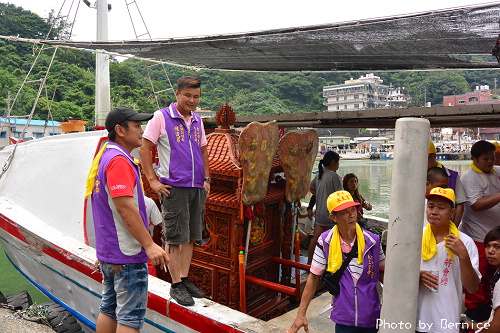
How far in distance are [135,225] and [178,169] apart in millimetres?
908

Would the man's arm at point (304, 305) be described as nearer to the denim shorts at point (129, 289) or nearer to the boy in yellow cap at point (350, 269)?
the boy in yellow cap at point (350, 269)

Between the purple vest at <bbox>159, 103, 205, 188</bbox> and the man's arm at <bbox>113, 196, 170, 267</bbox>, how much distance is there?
2.76 feet

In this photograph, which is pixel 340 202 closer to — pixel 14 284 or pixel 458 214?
pixel 458 214

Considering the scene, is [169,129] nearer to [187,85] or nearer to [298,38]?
[187,85]

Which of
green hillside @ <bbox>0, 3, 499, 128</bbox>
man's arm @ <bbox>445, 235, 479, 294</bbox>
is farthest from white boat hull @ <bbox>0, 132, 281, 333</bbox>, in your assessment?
green hillside @ <bbox>0, 3, 499, 128</bbox>

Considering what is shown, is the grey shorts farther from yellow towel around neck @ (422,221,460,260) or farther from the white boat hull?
yellow towel around neck @ (422,221,460,260)

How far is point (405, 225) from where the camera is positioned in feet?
5.48

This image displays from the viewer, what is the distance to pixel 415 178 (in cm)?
165

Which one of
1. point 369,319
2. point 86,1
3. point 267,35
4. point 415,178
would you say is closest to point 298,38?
point 267,35

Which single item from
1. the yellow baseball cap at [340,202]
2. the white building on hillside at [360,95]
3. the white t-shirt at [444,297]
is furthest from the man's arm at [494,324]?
the white building on hillside at [360,95]

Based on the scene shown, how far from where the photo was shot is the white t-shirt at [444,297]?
2.05 m

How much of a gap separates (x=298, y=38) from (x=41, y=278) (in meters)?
4.51

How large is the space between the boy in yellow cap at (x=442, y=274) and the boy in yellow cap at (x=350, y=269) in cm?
28

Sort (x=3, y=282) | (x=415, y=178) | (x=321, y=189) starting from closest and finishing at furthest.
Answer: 1. (x=415, y=178)
2. (x=321, y=189)
3. (x=3, y=282)
